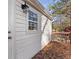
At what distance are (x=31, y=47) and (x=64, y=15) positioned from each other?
2.67 meters

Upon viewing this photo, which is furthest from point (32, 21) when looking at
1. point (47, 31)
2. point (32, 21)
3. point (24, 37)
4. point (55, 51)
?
point (55, 51)

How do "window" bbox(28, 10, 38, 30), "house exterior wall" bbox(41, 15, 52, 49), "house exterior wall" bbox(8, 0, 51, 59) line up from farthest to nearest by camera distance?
"window" bbox(28, 10, 38, 30)
"house exterior wall" bbox(8, 0, 51, 59)
"house exterior wall" bbox(41, 15, 52, 49)

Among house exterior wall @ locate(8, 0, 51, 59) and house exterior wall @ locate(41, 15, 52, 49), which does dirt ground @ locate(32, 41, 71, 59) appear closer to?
house exterior wall @ locate(41, 15, 52, 49)

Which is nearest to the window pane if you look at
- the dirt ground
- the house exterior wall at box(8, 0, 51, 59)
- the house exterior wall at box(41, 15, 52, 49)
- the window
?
the window

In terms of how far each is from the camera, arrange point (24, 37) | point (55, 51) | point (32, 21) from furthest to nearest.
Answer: point (32, 21)
point (24, 37)
point (55, 51)

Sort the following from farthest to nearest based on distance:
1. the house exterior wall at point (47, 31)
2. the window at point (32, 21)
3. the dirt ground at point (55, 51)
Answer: the window at point (32, 21)
the house exterior wall at point (47, 31)
the dirt ground at point (55, 51)

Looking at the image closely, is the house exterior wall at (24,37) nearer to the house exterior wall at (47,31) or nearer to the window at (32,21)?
the window at (32,21)

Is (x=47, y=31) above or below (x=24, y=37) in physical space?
above

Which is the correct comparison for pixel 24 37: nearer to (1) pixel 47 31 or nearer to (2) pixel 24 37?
(2) pixel 24 37

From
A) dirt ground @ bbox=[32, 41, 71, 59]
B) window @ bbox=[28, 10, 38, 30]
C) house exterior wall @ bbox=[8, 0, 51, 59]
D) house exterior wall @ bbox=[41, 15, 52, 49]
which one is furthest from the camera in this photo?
window @ bbox=[28, 10, 38, 30]

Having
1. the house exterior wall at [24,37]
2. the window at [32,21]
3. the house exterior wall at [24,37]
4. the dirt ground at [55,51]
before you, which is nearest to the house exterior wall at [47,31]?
the house exterior wall at [24,37]

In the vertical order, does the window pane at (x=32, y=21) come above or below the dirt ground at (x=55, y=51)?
above
